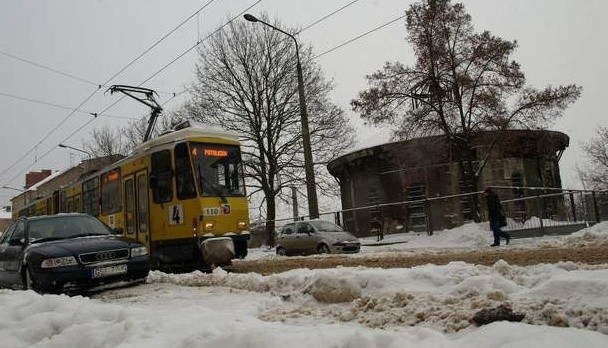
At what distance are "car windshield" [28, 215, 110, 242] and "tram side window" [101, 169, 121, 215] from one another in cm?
405

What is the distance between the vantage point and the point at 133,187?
14.8 metres

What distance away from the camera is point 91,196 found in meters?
17.9

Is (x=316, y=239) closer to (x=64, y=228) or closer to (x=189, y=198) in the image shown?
(x=189, y=198)

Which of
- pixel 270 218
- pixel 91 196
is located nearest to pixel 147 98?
pixel 91 196

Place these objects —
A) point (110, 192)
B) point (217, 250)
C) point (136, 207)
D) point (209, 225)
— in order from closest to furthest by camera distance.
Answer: point (217, 250) → point (209, 225) → point (136, 207) → point (110, 192)

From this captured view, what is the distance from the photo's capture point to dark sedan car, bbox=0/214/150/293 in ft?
31.1

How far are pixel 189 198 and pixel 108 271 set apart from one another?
11.1 ft

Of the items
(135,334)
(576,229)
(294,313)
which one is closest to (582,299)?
(294,313)

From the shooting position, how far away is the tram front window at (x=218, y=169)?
13.0 m

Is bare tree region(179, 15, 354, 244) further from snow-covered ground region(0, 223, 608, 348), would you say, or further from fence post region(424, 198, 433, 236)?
snow-covered ground region(0, 223, 608, 348)

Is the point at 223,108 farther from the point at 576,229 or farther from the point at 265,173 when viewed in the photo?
the point at 576,229

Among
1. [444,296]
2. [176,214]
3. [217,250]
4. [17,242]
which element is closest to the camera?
[444,296]

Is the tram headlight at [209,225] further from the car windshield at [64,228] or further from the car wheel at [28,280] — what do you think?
the car wheel at [28,280]

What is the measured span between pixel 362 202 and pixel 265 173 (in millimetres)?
6243
